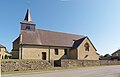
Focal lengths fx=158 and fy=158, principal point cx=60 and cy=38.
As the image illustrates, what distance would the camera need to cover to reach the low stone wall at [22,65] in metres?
21.1

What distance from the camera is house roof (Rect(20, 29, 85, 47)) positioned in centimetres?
3286

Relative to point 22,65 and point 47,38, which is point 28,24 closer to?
point 47,38

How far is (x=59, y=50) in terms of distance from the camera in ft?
117

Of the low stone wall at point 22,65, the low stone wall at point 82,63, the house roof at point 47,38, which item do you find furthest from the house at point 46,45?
the low stone wall at point 22,65

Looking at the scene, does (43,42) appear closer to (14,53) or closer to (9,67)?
(14,53)

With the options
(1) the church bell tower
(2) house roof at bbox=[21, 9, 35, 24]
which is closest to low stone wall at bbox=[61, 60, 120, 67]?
(1) the church bell tower

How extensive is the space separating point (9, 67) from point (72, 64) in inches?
469

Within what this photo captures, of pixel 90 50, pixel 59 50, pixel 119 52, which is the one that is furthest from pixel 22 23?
pixel 119 52

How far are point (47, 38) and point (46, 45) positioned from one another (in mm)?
2806

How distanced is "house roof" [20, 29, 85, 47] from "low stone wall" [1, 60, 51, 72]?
8441mm

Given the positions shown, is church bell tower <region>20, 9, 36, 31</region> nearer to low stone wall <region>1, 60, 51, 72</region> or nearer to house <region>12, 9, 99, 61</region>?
house <region>12, 9, 99, 61</region>

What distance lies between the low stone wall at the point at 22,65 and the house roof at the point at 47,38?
8.44m

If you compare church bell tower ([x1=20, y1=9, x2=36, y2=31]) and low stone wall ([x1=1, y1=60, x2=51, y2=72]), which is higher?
church bell tower ([x1=20, y1=9, x2=36, y2=31])

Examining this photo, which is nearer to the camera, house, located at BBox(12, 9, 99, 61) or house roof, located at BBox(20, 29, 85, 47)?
house, located at BBox(12, 9, 99, 61)
